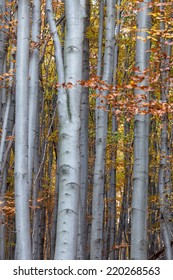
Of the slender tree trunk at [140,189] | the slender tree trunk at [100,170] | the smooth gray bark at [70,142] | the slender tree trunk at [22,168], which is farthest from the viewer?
the slender tree trunk at [100,170]

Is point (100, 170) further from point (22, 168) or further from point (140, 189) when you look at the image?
point (22, 168)

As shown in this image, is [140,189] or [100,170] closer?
[140,189]

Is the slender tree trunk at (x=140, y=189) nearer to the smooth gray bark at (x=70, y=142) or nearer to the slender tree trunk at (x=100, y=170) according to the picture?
the slender tree trunk at (x=100, y=170)

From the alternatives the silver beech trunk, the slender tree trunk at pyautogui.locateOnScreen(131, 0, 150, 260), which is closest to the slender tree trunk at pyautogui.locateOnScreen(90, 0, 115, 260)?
the slender tree trunk at pyautogui.locateOnScreen(131, 0, 150, 260)

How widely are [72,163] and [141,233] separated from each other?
7.55 feet

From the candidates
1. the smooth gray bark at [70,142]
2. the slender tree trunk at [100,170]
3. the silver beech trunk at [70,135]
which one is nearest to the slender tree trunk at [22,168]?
the silver beech trunk at [70,135]

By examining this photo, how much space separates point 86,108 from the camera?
823cm

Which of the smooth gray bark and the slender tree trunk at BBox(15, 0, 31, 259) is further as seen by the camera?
the slender tree trunk at BBox(15, 0, 31, 259)

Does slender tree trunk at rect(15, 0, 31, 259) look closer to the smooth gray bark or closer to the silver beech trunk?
the silver beech trunk

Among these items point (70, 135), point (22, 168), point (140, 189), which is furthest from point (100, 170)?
point (70, 135)

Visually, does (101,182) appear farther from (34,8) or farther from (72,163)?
(72,163)

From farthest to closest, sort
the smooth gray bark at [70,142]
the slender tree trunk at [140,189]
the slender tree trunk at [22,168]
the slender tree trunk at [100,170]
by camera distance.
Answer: the slender tree trunk at [100,170], the slender tree trunk at [140,189], the slender tree trunk at [22,168], the smooth gray bark at [70,142]

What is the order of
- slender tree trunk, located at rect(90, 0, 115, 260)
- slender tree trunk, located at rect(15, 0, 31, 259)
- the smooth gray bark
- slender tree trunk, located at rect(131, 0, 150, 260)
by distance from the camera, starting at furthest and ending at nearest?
slender tree trunk, located at rect(90, 0, 115, 260) < slender tree trunk, located at rect(131, 0, 150, 260) < slender tree trunk, located at rect(15, 0, 31, 259) < the smooth gray bark
